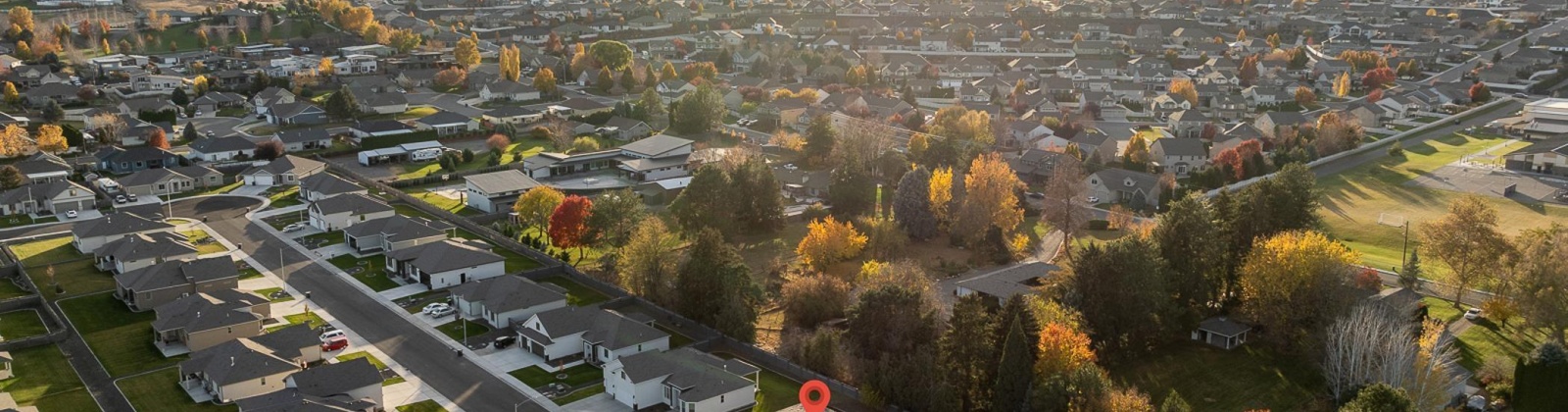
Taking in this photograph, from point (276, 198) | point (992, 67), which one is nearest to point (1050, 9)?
point (992, 67)

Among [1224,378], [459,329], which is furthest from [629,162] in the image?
[1224,378]

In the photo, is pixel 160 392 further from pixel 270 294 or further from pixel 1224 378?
pixel 1224 378

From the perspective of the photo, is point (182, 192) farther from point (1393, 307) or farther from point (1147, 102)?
point (1147, 102)

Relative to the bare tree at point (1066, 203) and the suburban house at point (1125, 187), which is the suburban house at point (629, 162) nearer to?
the bare tree at point (1066, 203)

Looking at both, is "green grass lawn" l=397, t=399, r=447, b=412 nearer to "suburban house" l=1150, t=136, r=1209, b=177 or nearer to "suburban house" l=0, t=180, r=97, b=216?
"suburban house" l=0, t=180, r=97, b=216

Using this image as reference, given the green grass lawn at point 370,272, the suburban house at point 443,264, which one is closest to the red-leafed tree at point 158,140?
the green grass lawn at point 370,272
